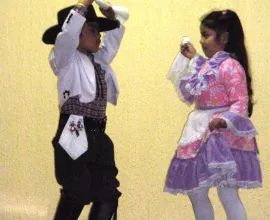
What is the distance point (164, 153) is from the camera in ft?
7.38

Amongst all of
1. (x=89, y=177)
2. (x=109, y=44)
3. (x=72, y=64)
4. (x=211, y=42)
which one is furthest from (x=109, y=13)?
(x=89, y=177)

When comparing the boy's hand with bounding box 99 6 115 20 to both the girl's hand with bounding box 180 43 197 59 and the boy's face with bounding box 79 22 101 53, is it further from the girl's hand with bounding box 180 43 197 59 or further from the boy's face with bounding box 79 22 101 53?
the girl's hand with bounding box 180 43 197 59

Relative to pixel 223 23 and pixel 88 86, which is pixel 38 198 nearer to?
pixel 88 86

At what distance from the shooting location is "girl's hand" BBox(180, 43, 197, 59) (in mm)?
1854

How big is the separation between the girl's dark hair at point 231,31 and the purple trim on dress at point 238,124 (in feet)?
0.47

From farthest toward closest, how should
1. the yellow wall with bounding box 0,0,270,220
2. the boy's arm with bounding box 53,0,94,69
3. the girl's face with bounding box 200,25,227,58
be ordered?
1. the yellow wall with bounding box 0,0,270,220
2. the girl's face with bounding box 200,25,227,58
3. the boy's arm with bounding box 53,0,94,69

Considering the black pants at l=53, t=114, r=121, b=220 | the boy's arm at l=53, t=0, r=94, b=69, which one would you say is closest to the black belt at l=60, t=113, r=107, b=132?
the black pants at l=53, t=114, r=121, b=220

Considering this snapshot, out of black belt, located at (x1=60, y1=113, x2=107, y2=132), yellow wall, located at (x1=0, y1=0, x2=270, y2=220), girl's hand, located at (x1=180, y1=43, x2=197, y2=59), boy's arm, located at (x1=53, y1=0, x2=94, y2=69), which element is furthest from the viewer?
yellow wall, located at (x1=0, y1=0, x2=270, y2=220)

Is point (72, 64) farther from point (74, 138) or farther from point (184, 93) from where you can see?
point (184, 93)

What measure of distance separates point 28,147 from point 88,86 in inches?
35.1

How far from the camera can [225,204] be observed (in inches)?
65.6

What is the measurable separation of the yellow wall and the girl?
0.46 metres

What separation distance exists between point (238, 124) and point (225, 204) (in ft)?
0.97

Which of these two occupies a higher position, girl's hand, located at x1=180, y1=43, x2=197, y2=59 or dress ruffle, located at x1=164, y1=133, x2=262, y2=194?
girl's hand, located at x1=180, y1=43, x2=197, y2=59
